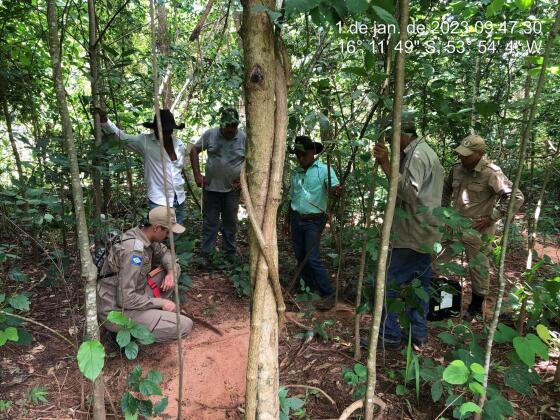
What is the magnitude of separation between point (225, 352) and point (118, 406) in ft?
3.13

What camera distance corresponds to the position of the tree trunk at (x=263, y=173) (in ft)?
5.32

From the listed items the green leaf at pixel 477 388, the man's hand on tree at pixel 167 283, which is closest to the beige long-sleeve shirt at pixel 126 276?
the man's hand on tree at pixel 167 283

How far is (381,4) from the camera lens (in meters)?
1.47

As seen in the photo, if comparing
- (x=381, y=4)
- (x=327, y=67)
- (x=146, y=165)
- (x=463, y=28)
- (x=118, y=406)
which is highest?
(x=463, y=28)

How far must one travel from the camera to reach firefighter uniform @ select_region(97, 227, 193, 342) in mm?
2943

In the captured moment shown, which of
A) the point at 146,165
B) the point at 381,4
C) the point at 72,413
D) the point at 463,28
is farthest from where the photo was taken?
the point at 146,165

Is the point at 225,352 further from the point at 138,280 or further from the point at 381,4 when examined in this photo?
the point at 381,4

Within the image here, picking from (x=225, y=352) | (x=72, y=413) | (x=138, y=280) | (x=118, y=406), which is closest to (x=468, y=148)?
(x=225, y=352)

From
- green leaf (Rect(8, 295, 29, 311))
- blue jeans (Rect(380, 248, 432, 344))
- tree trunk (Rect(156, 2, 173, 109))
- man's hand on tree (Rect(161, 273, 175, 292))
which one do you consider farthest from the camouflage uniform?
tree trunk (Rect(156, 2, 173, 109))

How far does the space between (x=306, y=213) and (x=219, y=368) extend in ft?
5.87

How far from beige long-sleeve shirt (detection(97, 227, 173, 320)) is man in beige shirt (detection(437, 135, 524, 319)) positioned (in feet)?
8.84

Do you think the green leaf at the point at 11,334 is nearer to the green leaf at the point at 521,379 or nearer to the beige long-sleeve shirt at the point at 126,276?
the beige long-sleeve shirt at the point at 126,276

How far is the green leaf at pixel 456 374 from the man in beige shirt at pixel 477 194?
6.41ft

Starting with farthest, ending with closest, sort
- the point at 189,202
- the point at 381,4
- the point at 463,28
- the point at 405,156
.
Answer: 1. the point at 189,202
2. the point at 463,28
3. the point at 405,156
4. the point at 381,4
